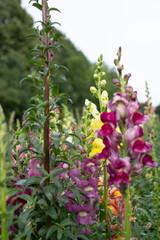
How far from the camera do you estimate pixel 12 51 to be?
2183 centimetres

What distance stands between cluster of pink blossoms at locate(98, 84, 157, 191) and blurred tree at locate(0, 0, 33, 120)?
700 inches

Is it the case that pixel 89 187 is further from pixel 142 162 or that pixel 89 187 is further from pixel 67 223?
pixel 142 162

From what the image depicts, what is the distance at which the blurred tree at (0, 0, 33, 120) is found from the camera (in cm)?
1992

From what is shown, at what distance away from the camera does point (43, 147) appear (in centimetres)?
154

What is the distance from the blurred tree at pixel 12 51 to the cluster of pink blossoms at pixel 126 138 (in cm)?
1779

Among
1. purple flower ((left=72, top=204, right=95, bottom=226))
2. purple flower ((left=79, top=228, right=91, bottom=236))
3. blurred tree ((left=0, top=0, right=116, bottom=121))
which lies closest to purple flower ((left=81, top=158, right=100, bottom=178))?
purple flower ((left=72, top=204, right=95, bottom=226))

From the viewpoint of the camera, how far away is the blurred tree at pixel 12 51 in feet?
65.4

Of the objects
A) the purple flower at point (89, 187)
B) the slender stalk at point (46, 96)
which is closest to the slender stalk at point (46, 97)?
the slender stalk at point (46, 96)

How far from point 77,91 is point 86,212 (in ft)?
93.7

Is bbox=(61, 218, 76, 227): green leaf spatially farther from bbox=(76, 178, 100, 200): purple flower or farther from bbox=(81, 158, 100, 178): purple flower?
bbox=(81, 158, 100, 178): purple flower

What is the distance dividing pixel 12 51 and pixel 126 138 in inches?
870

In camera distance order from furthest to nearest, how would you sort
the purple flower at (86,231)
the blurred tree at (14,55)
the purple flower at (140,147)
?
the blurred tree at (14,55)
the purple flower at (86,231)
the purple flower at (140,147)

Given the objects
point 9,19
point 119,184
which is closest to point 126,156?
point 119,184

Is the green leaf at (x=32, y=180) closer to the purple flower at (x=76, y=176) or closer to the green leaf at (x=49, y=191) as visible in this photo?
the green leaf at (x=49, y=191)
